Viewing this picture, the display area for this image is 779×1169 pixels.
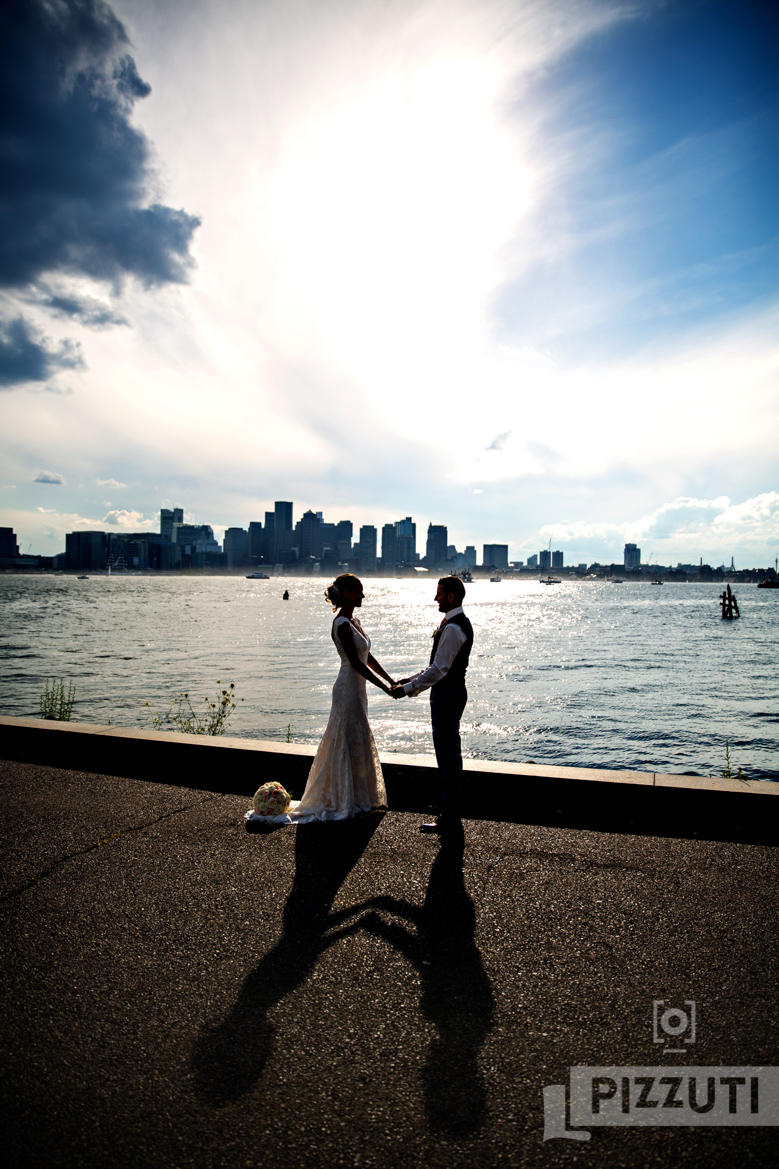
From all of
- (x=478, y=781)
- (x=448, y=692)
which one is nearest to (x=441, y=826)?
(x=478, y=781)

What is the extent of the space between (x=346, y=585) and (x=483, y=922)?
126 inches

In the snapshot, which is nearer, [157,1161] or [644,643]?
[157,1161]

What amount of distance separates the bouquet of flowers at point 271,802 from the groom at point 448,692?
140 cm

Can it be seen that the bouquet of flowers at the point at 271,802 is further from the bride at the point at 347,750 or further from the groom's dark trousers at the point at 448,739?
the groom's dark trousers at the point at 448,739

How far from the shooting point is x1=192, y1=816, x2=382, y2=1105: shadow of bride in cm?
271

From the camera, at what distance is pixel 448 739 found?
18.9 ft

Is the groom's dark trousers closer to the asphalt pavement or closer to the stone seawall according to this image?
the stone seawall

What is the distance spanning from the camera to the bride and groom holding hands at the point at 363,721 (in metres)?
5.74

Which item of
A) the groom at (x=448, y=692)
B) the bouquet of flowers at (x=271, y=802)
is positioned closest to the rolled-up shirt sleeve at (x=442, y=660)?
the groom at (x=448, y=692)

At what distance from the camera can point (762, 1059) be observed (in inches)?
109

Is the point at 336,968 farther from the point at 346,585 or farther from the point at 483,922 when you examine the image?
the point at 346,585

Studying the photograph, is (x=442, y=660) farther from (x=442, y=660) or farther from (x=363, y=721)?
(x=363, y=721)

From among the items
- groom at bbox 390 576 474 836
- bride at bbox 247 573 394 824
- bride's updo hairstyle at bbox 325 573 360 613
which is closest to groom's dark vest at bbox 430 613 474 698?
groom at bbox 390 576 474 836

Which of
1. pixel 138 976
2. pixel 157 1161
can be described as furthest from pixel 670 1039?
pixel 138 976
